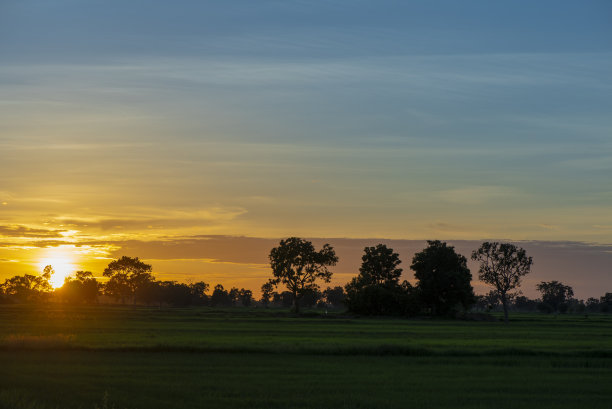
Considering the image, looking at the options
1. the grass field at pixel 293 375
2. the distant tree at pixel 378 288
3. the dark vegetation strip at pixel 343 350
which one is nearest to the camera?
the grass field at pixel 293 375

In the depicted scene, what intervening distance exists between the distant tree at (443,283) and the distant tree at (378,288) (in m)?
3.16

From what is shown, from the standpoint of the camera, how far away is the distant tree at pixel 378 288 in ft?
380

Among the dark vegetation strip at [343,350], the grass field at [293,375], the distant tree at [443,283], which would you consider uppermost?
the distant tree at [443,283]

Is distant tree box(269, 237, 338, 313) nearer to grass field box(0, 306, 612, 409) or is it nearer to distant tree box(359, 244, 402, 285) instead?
distant tree box(359, 244, 402, 285)

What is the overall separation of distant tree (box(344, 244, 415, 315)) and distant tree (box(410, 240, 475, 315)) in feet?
10.4

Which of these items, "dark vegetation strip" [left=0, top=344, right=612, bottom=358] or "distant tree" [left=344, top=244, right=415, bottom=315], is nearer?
"dark vegetation strip" [left=0, top=344, right=612, bottom=358]

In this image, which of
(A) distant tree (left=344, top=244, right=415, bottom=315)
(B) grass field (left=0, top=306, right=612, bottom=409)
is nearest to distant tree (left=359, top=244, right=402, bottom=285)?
(A) distant tree (left=344, top=244, right=415, bottom=315)

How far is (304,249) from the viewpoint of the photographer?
434ft

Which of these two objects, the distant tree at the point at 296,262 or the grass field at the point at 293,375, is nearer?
the grass field at the point at 293,375

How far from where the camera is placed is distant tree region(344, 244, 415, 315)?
115750mm

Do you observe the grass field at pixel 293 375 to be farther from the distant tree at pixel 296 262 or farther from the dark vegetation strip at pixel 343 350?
the distant tree at pixel 296 262

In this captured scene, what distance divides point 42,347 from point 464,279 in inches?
3594

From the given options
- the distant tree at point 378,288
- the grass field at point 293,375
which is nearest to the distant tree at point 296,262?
the distant tree at point 378,288

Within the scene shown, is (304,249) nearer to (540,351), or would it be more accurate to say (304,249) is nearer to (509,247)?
(509,247)
